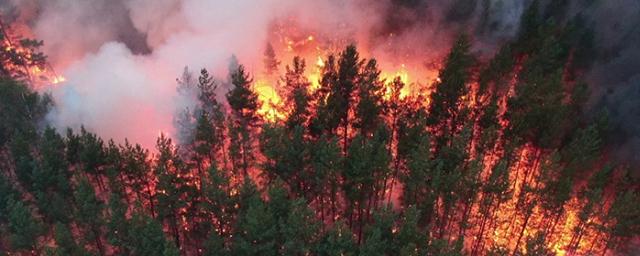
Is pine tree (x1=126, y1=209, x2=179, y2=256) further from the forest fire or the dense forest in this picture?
the forest fire

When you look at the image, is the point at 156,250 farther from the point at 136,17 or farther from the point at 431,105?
the point at 136,17

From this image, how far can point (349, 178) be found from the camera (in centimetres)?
3709

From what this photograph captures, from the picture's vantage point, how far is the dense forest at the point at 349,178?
34031mm

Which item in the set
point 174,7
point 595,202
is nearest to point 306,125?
point 595,202

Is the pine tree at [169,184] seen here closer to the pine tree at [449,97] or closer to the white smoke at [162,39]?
the white smoke at [162,39]

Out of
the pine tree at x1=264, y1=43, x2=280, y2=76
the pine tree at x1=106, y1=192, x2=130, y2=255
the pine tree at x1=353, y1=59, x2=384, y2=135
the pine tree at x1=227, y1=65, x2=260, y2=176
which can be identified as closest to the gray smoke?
the pine tree at x1=264, y1=43, x2=280, y2=76

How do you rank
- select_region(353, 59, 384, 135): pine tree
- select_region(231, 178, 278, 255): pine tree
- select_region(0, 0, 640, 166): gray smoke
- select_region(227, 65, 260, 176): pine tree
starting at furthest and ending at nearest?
select_region(0, 0, 640, 166): gray smoke
select_region(353, 59, 384, 135): pine tree
select_region(227, 65, 260, 176): pine tree
select_region(231, 178, 278, 255): pine tree

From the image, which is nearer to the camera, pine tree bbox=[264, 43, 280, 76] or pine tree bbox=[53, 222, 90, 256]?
pine tree bbox=[53, 222, 90, 256]

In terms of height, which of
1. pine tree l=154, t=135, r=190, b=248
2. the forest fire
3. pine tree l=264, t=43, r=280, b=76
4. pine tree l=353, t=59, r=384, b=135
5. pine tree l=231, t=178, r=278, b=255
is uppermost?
the forest fire

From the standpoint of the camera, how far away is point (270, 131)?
3659 cm

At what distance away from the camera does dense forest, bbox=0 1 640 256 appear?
3403cm

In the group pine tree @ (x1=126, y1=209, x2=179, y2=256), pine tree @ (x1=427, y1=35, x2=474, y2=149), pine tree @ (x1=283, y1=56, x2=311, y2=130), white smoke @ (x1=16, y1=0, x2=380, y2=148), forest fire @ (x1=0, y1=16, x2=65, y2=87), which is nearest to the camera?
pine tree @ (x1=126, y1=209, x2=179, y2=256)

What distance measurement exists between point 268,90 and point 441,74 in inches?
805

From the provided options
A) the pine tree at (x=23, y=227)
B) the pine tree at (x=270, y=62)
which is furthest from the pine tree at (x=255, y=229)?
the pine tree at (x=270, y=62)
